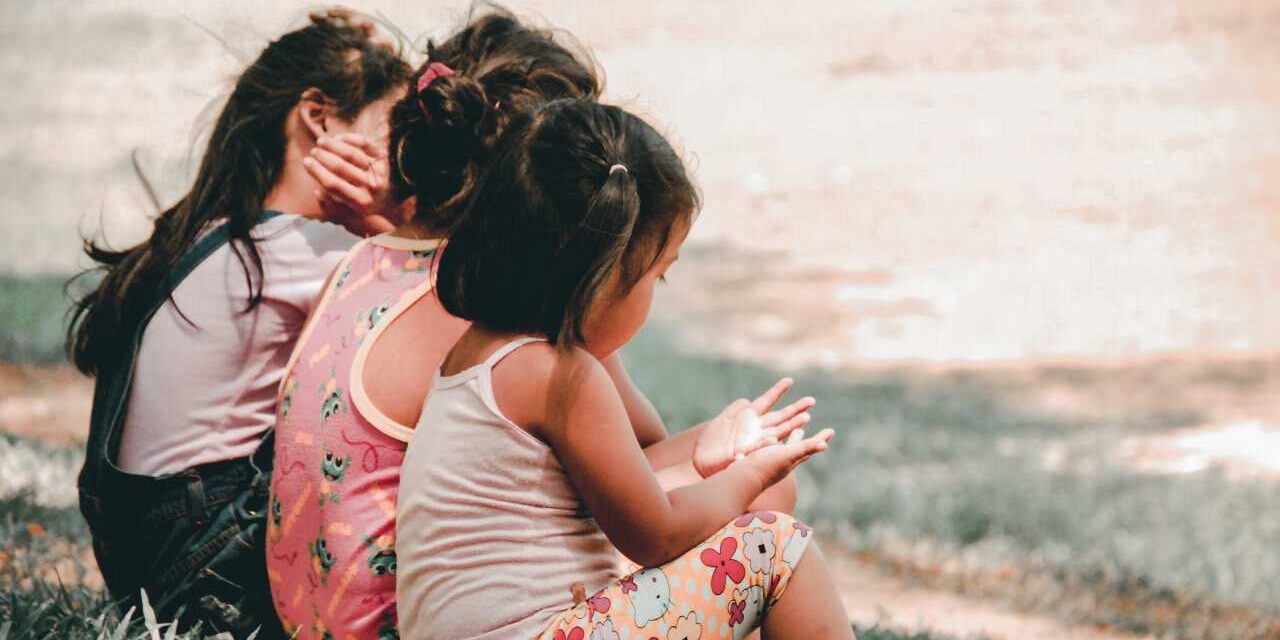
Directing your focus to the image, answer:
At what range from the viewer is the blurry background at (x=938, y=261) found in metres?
4.09

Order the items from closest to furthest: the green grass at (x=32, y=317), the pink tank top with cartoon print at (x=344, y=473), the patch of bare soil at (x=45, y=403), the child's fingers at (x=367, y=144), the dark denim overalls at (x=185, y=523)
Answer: the pink tank top with cartoon print at (x=344, y=473)
the dark denim overalls at (x=185, y=523)
the child's fingers at (x=367, y=144)
the patch of bare soil at (x=45, y=403)
the green grass at (x=32, y=317)

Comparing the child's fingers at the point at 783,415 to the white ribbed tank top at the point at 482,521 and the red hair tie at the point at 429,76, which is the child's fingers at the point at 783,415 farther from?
the red hair tie at the point at 429,76

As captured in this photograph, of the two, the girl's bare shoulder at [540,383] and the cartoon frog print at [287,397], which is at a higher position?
the girl's bare shoulder at [540,383]

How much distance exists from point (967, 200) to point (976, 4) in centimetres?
363

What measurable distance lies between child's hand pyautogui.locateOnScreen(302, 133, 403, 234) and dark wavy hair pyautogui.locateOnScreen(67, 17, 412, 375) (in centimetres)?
13

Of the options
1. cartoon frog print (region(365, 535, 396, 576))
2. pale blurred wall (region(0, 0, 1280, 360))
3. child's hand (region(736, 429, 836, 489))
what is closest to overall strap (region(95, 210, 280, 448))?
cartoon frog print (region(365, 535, 396, 576))

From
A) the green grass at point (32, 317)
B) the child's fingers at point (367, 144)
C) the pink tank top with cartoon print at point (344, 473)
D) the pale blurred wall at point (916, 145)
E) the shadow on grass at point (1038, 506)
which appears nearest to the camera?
the pink tank top with cartoon print at point (344, 473)

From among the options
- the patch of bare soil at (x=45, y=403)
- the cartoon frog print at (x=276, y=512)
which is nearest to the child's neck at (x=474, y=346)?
the cartoon frog print at (x=276, y=512)

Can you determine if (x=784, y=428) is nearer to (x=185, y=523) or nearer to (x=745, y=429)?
(x=745, y=429)

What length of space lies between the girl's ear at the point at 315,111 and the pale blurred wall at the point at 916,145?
4.19 metres

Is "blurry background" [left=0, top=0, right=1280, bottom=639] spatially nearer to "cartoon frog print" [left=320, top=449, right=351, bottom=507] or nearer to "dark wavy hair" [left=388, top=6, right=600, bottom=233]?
"dark wavy hair" [left=388, top=6, right=600, bottom=233]

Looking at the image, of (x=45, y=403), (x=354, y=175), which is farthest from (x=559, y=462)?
(x=45, y=403)

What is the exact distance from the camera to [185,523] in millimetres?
2477

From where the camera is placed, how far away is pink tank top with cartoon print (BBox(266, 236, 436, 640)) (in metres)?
2.21
